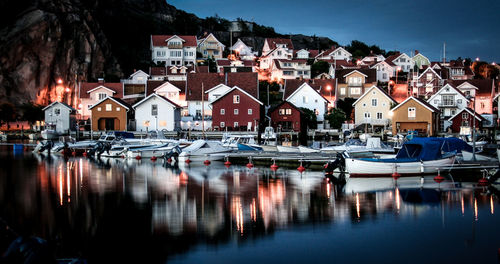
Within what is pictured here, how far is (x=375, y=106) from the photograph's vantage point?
2766 inches

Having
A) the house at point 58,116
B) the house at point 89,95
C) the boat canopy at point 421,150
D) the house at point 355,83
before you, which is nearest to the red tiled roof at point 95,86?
the house at point 89,95

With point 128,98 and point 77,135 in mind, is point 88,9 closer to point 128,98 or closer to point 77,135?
point 128,98

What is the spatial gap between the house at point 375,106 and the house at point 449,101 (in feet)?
25.8

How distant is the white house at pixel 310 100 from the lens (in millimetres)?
72625

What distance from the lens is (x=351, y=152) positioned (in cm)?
3709

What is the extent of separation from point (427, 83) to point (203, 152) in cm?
5477

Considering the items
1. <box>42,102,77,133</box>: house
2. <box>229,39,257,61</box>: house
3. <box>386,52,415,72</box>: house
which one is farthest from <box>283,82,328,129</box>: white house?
<box>229,39,257,61</box>: house

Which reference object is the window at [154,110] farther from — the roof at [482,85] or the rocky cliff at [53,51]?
the roof at [482,85]

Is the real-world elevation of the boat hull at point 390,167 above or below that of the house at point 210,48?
below

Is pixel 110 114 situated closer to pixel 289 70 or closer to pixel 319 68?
pixel 289 70

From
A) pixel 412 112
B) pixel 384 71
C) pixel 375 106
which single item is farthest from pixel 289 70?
pixel 412 112

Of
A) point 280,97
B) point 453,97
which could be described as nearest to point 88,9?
point 280,97

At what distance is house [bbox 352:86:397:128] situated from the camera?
6975 centimetres

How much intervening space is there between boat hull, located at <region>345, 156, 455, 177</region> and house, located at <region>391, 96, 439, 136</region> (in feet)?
112
